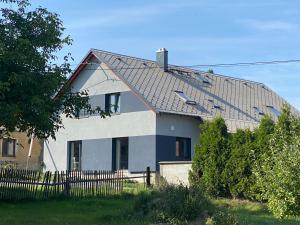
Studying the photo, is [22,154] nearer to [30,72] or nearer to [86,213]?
[86,213]

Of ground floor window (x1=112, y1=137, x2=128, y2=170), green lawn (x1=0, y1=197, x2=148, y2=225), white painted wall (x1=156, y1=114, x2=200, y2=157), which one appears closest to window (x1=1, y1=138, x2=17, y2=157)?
ground floor window (x1=112, y1=137, x2=128, y2=170)

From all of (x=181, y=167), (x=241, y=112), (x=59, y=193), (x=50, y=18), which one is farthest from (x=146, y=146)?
(x=50, y=18)

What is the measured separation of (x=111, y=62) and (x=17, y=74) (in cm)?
1910

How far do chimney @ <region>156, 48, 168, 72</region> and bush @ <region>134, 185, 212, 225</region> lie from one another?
20.2 m

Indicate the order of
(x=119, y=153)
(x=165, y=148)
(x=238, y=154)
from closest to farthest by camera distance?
1. (x=238, y=154)
2. (x=165, y=148)
3. (x=119, y=153)

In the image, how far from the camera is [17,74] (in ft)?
44.5

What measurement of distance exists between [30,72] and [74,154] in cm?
2122

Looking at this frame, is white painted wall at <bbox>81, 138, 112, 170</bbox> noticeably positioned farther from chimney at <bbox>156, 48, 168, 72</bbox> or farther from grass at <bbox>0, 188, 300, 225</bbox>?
grass at <bbox>0, 188, 300, 225</bbox>

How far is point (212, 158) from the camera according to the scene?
23.3 m

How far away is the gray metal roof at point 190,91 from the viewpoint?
31.1 meters

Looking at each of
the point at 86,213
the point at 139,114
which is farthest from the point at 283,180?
the point at 139,114

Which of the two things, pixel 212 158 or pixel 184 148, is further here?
pixel 184 148

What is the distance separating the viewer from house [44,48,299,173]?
3045cm

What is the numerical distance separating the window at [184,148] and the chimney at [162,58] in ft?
16.8
